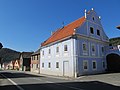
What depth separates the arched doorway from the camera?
3052 centimetres

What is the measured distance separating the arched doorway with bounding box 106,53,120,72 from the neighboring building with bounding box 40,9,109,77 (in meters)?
1.16

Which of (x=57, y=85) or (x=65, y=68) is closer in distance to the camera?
(x=57, y=85)

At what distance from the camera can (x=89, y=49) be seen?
28797 millimetres

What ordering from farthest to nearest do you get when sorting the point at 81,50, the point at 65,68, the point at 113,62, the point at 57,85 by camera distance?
1. the point at 113,62
2. the point at 65,68
3. the point at 81,50
4. the point at 57,85

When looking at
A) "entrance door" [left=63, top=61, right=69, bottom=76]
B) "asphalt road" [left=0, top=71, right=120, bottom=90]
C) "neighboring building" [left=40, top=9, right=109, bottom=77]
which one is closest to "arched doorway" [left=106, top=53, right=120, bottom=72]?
"neighboring building" [left=40, top=9, right=109, bottom=77]

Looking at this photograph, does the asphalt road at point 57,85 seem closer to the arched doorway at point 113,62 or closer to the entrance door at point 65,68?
the entrance door at point 65,68

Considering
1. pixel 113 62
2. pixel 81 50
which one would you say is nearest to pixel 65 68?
pixel 81 50

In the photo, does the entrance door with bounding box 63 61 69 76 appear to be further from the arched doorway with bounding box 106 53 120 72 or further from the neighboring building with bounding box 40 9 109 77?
the arched doorway with bounding box 106 53 120 72

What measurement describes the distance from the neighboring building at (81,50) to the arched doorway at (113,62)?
1.16m

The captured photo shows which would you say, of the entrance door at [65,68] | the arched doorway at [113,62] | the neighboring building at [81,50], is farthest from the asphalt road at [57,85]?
the arched doorway at [113,62]

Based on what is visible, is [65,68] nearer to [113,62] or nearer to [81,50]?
[81,50]

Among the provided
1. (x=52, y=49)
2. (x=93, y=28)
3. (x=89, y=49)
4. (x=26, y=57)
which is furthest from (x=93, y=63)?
(x=26, y=57)

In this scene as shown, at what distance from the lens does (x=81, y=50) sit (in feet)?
89.9

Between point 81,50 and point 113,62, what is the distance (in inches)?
320
